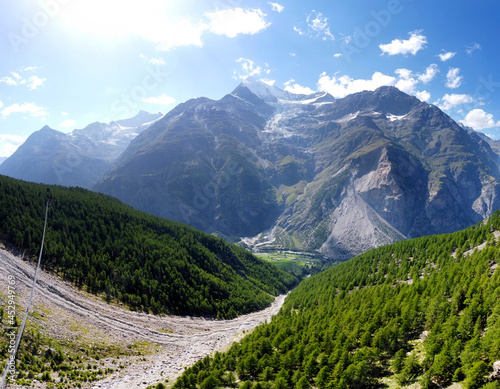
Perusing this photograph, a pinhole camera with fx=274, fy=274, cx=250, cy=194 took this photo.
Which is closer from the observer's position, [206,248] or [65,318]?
[65,318]

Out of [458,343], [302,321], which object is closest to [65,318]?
[302,321]

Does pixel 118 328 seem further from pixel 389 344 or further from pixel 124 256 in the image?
pixel 389 344

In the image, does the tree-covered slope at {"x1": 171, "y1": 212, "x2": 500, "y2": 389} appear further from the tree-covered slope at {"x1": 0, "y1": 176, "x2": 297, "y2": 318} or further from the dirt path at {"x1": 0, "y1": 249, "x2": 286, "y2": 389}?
the tree-covered slope at {"x1": 0, "y1": 176, "x2": 297, "y2": 318}

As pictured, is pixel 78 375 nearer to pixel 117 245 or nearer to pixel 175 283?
pixel 175 283

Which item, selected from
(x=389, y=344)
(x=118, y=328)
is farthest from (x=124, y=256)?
(x=389, y=344)

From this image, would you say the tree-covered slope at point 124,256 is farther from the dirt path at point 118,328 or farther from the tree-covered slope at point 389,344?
the tree-covered slope at point 389,344

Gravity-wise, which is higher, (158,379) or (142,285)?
(142,285)

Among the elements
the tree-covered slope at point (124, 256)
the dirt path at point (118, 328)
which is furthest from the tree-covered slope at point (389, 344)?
the tree-covered slope at point (124, 256)
